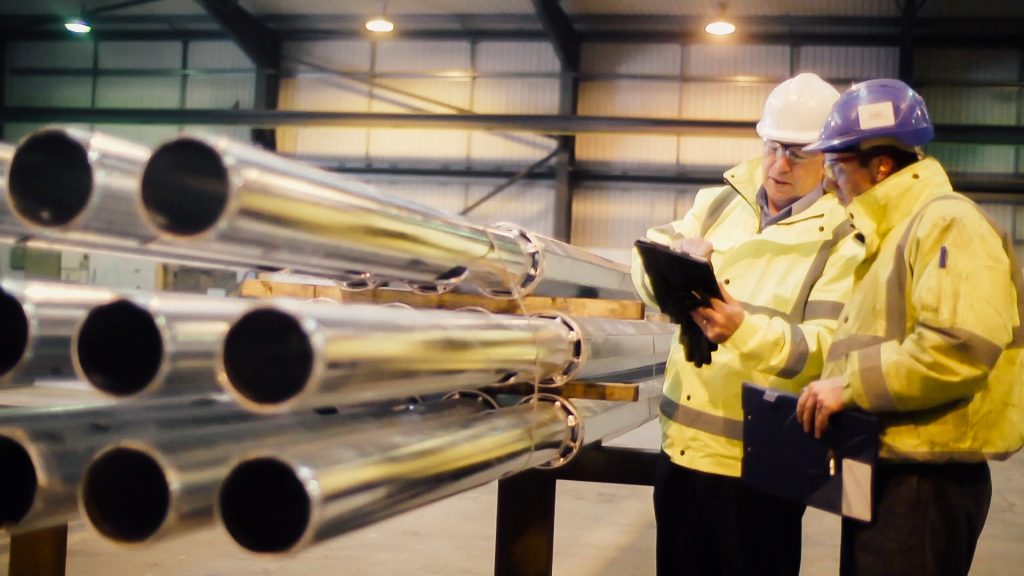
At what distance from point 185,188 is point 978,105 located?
12.3 m

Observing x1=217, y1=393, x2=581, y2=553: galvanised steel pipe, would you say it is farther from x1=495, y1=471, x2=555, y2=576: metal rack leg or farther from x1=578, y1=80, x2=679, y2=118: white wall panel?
x1=578, y1=80, x2=679, y2=118: white wall panel

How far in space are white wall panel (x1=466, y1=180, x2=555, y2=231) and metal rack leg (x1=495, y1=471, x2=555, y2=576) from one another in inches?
391

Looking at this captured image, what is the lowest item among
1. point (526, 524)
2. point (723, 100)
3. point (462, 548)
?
point (462, 548)

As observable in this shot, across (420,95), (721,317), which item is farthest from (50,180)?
(420,95)

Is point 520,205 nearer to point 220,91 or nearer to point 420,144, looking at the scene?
point 420,144

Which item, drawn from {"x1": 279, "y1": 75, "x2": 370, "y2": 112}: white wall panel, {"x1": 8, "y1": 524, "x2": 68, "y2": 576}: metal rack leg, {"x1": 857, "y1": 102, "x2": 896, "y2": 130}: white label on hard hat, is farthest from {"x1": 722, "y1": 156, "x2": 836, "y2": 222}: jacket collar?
{"x1": 279, "y1": 75, "x2": 370, "y2": 112}: white wall panel

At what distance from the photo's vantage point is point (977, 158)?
37.5 ft

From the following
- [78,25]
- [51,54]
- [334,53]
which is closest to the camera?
[78,25]

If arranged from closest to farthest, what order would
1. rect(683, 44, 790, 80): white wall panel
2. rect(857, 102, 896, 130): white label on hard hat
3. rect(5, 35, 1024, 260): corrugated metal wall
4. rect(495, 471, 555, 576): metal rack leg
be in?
rect(857, 102, 896, 130): white label on hard hat, rect(495, 471, 555, 576): metal rack leg, rect(5, 35, 1024, 260): corrugated metal wall, rect(683, 44, 790, 80): white wall panel

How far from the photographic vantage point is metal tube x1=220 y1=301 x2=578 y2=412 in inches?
40.4

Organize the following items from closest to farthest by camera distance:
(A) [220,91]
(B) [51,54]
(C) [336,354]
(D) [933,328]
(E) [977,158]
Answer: (C) [336,354], (D) [933,328], (E) [977,158], (A) [220,91], (B) [51,54]

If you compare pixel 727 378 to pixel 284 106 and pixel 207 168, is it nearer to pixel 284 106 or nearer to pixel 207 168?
pixel 207 168

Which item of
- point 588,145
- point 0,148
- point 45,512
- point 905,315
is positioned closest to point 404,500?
point 45,512

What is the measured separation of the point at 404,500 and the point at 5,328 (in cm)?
57
